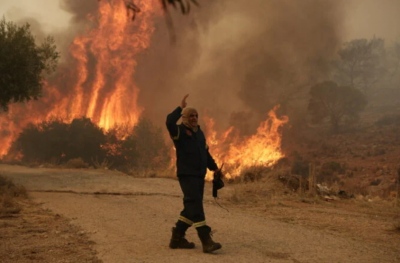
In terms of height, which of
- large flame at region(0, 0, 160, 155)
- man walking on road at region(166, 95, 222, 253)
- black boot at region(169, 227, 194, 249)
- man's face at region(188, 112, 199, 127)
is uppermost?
large flame at region(0, 0, 160, 155)

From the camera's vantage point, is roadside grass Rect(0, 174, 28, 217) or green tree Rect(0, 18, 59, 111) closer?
roadside grass Rect(0, 174, 28, 217)

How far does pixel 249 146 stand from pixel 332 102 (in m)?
24.3

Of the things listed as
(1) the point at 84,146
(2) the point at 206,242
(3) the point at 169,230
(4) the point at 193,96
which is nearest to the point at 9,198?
(3) the point at 169,230

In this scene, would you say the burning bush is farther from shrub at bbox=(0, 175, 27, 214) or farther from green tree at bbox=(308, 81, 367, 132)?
green tree at bbox=(308, 81, 367, 132)

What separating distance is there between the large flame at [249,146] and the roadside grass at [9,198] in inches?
521

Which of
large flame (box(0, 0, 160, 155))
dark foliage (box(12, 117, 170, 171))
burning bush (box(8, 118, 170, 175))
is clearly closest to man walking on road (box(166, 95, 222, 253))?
dark foliage (box(12, 117, 170, 171))

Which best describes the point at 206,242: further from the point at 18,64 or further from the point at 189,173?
the point at 18,64

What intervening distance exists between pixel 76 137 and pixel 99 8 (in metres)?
13.7

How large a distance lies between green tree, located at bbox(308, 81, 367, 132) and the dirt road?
38.9m

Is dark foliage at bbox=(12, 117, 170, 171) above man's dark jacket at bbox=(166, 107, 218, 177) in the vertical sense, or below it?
above

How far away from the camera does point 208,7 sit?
145 feet

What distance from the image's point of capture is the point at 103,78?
124 ft

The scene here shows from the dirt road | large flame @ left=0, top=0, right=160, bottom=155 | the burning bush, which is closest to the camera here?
the dirt road

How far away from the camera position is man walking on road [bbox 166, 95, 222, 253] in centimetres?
618
